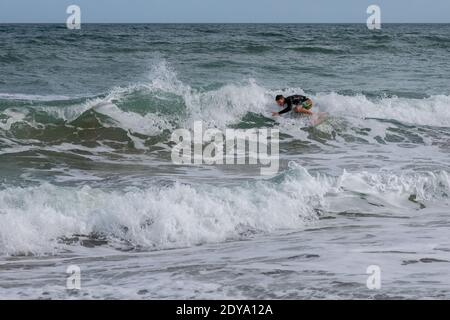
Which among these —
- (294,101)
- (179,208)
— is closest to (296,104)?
(294,101)

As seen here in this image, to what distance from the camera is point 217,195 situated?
8.99 m

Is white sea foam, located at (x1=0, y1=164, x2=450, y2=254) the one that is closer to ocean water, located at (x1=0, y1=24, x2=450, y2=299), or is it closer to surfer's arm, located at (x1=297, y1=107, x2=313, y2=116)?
ocean water, located at (x1=0, y1=24, x2=450, y2=299)

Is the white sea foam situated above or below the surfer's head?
below
